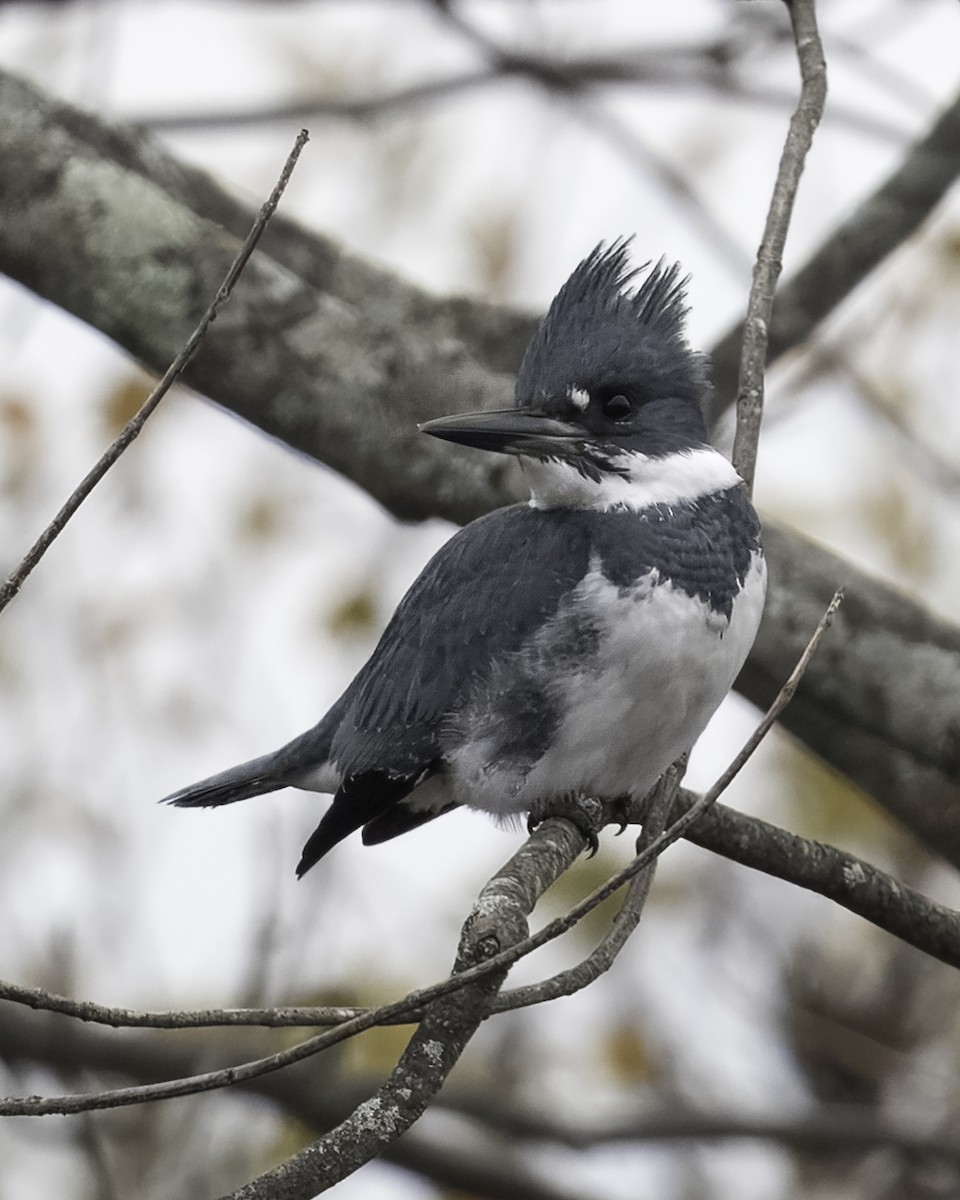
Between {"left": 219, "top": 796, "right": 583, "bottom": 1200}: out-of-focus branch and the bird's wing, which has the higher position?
the bird's wing

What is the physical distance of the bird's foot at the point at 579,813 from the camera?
2377 mm

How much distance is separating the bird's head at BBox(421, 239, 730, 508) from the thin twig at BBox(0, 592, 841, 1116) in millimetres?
880

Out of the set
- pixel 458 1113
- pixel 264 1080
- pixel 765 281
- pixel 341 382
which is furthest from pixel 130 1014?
pixel 458 1113

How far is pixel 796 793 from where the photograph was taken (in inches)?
213

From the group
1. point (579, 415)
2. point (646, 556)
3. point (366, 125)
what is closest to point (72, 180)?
point (579, 415)

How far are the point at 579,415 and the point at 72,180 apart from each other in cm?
108

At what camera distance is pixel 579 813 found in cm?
239

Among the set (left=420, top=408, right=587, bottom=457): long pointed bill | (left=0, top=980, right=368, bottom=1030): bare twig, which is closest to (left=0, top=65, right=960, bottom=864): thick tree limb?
(left=420, top=408, right=587, bottom=457): long pointed bill

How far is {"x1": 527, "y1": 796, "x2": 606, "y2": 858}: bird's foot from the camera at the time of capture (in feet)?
7.80

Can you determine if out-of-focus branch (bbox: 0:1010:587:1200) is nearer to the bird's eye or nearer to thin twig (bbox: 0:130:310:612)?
the bird's eye

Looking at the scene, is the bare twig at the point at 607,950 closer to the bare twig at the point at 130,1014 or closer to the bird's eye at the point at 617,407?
the bare twig at the point at 130,1014

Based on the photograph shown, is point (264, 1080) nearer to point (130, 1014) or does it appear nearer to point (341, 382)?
point (341, 382)

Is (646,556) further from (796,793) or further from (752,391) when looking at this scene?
(796,793)

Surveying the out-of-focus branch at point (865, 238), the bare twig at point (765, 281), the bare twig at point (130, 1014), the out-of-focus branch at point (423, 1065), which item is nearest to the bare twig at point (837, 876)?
the out-of-focus branch at point (423, 1065)
